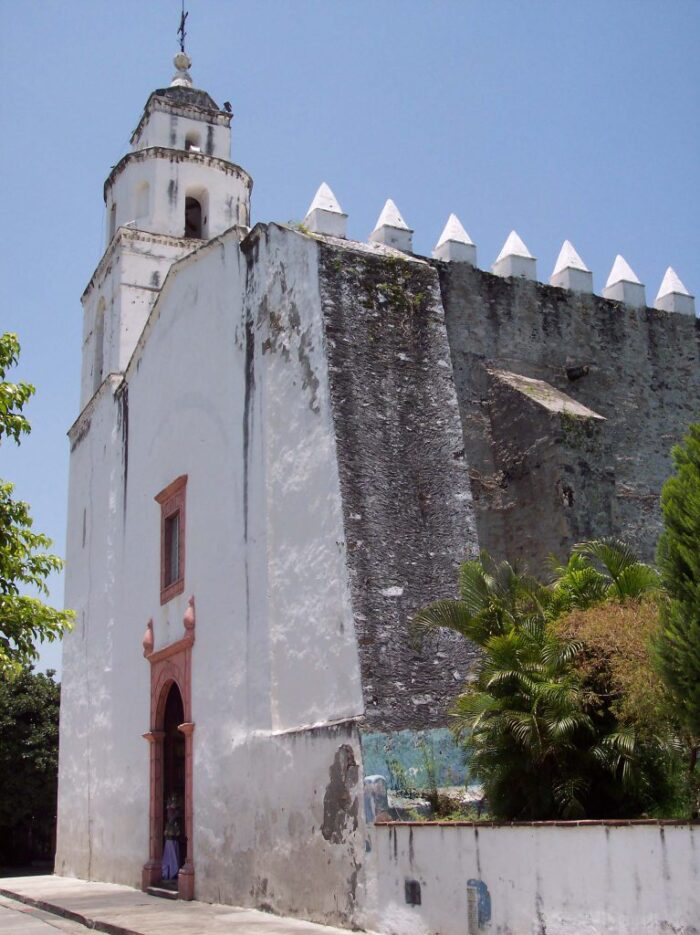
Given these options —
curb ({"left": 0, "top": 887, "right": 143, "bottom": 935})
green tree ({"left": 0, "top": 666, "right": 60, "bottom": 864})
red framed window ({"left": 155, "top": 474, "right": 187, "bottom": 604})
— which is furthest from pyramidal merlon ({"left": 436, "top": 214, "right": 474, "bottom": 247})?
green tree ({"left": 0, "top": 666, "right": 60, "bottom": 864})

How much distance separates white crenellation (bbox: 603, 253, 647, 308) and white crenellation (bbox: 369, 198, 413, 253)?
321 centimetres

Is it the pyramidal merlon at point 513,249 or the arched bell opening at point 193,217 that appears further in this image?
the arched bell opening at point 193,217

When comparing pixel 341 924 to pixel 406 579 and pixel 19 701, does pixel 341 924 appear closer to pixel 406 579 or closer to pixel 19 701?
pixel 406 579

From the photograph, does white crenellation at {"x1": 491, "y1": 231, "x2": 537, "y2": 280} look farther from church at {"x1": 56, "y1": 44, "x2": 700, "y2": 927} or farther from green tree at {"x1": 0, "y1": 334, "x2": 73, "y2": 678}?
green tree at {"x1": 0, "y1": 334, "x2": 73, "y2": 678}

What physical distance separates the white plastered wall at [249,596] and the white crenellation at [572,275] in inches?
166

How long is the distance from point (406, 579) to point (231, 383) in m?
4.14

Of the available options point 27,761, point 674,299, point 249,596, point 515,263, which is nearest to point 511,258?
point 515,263

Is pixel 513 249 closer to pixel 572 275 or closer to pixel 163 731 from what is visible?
pixel 572 275

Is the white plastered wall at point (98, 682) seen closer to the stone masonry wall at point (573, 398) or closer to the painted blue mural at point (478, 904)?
the stone masonry wall at point (573, 398)

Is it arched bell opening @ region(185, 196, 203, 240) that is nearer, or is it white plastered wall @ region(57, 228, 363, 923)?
white plastered wall @ region(57, 228, 363, 923)

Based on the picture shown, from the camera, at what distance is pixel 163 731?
13711 millimetres

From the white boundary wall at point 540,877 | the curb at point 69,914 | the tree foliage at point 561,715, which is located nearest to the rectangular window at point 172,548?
the curb at point 69,914

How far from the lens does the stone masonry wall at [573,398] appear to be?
440 inches

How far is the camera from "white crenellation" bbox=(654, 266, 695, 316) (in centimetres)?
1467
